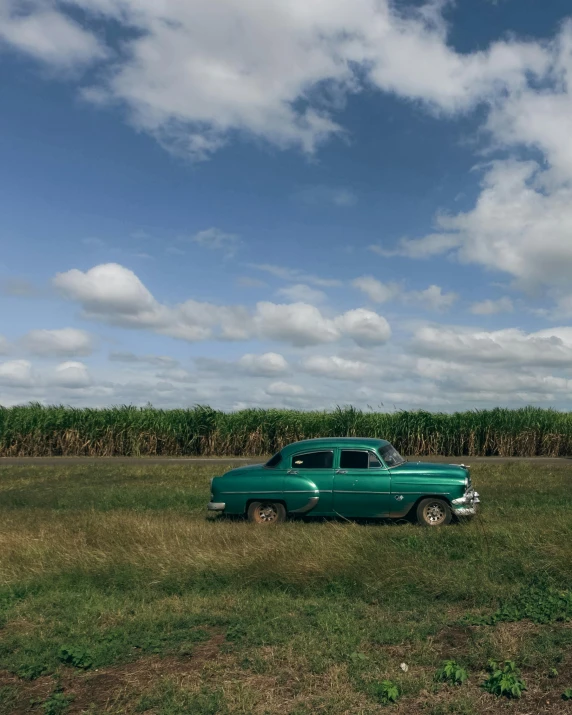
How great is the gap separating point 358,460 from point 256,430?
20031mm

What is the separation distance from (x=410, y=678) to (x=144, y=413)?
28.8 m

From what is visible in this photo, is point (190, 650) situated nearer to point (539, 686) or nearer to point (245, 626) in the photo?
point (245, 626)

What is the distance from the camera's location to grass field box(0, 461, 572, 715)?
5.14 meters

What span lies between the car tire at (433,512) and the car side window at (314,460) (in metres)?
1.83

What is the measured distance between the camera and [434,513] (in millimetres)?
12219

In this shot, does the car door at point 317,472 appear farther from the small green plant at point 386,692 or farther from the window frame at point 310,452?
the small green plant at point 386,692

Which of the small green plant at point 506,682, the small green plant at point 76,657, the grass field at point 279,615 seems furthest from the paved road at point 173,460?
the small green plant at point 506,682

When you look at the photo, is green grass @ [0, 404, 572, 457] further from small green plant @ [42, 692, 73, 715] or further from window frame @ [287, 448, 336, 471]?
small green plant @ [42, 692, 73, 715]

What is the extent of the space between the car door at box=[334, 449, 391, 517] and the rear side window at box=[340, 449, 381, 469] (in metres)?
0.06

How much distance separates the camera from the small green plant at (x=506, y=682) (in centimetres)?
497

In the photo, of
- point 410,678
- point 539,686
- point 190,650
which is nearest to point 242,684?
point 190,650

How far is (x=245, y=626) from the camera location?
6.49m

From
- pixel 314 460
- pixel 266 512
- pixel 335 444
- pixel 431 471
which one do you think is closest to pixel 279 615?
pixel 266 512

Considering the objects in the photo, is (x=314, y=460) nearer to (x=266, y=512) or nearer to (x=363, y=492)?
(x=363, y=492)
